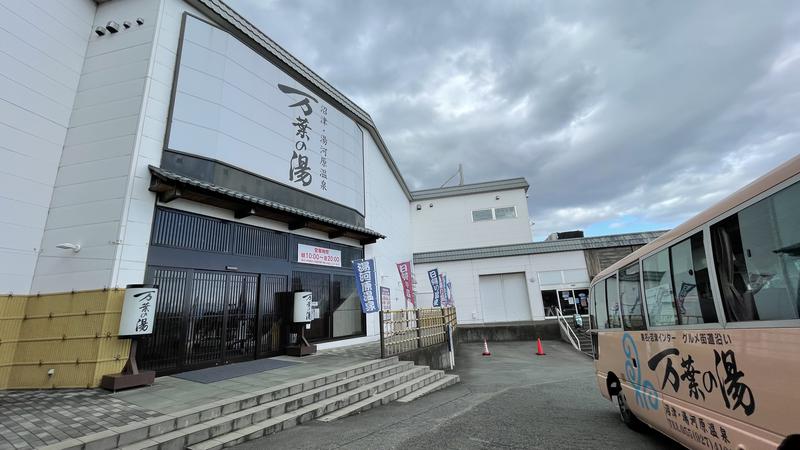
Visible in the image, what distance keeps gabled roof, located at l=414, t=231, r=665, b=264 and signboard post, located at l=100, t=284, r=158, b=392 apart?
52.6 feet

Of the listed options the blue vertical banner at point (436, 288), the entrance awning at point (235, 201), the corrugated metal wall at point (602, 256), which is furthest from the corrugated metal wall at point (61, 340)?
the corrugated metal wall at point (602, 256)

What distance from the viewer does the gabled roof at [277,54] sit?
9180 millimetres

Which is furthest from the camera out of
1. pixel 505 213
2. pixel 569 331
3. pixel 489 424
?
pixel 505 213

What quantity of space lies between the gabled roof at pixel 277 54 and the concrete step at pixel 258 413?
30.9 ft

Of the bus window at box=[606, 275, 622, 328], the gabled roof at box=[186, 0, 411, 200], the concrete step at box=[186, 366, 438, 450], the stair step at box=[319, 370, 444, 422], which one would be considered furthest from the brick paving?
the gabled roof at box=[186, 0, 411, 200]

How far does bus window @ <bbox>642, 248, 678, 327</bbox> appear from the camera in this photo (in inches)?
140

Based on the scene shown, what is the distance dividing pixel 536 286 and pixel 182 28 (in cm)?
1843

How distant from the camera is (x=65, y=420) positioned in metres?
4.60

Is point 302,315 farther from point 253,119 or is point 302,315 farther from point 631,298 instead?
point 631,298

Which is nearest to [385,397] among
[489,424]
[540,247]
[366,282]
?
[489,424]

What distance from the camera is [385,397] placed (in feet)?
22.1

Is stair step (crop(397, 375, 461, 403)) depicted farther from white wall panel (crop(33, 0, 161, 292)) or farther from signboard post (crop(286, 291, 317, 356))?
white wall panel (crop(33, 0, 161, 292))

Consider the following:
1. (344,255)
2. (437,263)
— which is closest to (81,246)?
(344,255)

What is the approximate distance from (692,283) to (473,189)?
65.5 feet
